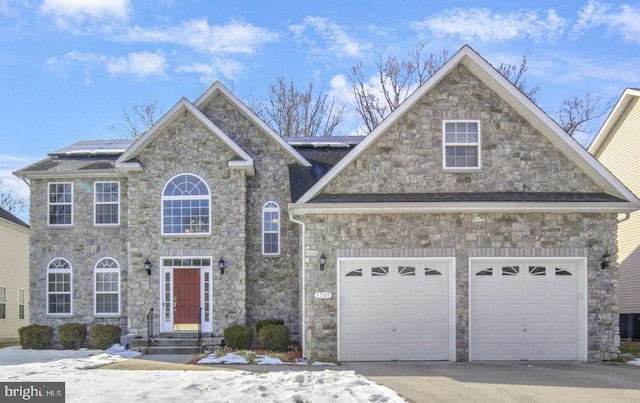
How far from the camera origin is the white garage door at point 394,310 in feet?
52.7

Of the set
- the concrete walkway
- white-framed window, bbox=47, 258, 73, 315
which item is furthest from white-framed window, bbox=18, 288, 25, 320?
the concrete walkway

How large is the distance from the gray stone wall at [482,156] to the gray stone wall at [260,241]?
4729mm

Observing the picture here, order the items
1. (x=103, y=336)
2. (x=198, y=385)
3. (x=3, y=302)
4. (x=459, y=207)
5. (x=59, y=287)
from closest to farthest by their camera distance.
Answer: (x=198, y=385) → (x=459, y=207) → (x=103, y=336) → (x=59, y=287) → (x=3, y=302)

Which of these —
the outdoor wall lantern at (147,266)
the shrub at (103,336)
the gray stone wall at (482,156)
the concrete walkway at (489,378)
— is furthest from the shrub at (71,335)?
the gray stone wall at (482,156)

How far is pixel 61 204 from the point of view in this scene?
69.6 ft

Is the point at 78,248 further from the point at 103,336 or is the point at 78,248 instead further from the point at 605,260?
the point at 605,260

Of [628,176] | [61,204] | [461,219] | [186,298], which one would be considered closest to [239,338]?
[186,298]

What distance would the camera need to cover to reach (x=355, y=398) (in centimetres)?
1006

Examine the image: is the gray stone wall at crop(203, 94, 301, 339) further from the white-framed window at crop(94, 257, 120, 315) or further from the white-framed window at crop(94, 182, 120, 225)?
the white-framed window at crop(94, 257, 120, 315)

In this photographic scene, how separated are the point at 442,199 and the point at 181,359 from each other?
7.50m

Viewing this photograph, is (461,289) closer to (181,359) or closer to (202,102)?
(181,359)

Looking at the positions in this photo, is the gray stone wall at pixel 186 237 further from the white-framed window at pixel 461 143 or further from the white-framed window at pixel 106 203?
the white-framed window at pixel 461 143

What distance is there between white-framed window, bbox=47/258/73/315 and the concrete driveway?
33.3ft

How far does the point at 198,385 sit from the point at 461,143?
9.05 meters
